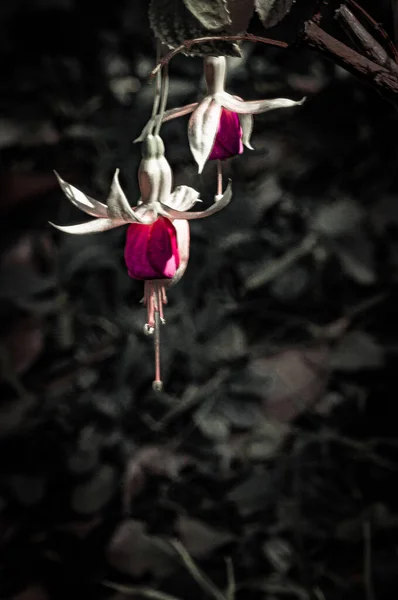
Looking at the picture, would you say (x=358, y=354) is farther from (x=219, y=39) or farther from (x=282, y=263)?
(x=219, y=39)

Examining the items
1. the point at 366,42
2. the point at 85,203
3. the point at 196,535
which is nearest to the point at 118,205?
the point at 85,203

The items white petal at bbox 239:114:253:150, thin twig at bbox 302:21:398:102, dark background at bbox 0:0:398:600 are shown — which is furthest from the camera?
dark background at bbox 0:0:398:600

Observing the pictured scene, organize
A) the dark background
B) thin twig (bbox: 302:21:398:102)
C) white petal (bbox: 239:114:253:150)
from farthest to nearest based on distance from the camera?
the dark background, white petal (bbox: 239:114:253:150), thin twig (bbox: 302:21:398:102)


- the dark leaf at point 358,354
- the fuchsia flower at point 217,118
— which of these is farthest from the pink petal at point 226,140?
the dark leaf at point 358,354

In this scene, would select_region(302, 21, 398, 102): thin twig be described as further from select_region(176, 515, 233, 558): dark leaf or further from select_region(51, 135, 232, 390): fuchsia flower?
select_region(176, 515, 233, 558): dark leaf

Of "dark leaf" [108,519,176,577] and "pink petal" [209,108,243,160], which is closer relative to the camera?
"pink petal" [209,108,243,160]

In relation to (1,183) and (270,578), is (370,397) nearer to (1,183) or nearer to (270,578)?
(270,578)

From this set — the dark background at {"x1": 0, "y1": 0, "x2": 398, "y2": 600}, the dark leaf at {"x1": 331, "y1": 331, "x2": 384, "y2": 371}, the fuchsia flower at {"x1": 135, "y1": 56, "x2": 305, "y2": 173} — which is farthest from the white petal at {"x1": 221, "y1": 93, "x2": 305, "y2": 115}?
the dark leaf at {"x1": 331, "y1": 331, "x2": 384, "y2": 371}

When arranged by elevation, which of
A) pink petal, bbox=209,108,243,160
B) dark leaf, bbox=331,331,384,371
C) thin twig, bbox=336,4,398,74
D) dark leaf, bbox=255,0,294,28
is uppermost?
dark leaf, bbox=255,0,294,28
